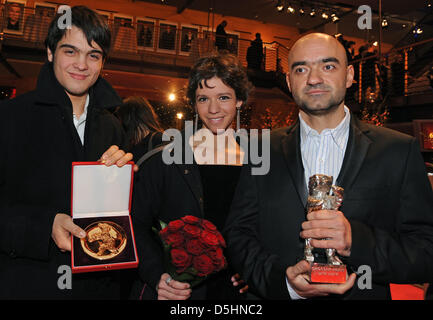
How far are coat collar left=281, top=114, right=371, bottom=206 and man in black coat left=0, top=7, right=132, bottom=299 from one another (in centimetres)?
70

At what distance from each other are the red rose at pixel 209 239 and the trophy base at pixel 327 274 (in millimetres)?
365

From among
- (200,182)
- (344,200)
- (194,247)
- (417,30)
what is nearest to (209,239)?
(194,247)

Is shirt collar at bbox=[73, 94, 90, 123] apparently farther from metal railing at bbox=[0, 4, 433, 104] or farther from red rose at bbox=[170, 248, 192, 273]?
metal railing at bbox=[0, 4, 433, 104]

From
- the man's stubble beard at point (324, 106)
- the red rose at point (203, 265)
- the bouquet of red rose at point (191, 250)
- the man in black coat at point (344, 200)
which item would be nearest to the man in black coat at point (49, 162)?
the bouquet of red rose at point (191, 250)

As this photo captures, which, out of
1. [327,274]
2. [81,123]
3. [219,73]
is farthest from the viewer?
[219,73]

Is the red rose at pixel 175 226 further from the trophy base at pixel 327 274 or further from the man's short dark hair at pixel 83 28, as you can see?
the man's short dark hair at pixel 83 28

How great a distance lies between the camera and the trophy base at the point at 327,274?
1.12 m

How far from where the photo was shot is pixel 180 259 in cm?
125

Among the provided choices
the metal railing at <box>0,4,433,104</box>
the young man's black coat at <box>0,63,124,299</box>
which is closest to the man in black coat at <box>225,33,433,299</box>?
the young man's black coat at <box>0,63,124,299</box>

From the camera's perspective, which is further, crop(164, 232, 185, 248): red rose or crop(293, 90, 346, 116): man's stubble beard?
crop(293, 90, 346, 116): man's stubble beard

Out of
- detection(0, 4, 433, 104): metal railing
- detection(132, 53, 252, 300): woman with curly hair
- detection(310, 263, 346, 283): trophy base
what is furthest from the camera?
detection(0, 4, 433, 104): metal railing

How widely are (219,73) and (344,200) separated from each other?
1175 millimetres

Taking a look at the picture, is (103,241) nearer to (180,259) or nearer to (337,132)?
(180,259)

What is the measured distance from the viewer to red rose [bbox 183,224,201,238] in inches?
51.1
